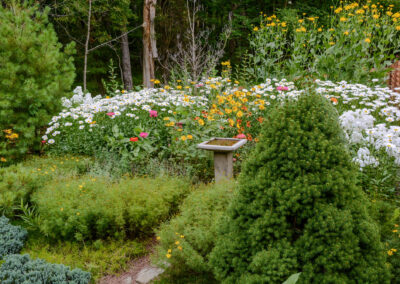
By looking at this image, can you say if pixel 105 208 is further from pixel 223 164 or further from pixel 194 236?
pixel 223 164

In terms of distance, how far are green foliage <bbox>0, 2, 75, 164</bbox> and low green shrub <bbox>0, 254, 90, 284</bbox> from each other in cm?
319

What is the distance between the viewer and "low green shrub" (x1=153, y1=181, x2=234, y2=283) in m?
2.67

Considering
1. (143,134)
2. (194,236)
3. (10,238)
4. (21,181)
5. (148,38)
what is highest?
(148,38)

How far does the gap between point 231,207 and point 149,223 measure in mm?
1540

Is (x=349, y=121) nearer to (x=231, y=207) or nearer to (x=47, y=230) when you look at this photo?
(x=231, y=207)

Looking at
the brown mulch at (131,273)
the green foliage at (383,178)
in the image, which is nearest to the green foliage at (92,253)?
the brown mulch at (131,273)

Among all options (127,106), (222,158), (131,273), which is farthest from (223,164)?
(127,106)

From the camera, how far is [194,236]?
280cm

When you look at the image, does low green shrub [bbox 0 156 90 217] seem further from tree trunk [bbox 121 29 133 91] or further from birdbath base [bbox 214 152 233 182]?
tree trunk [bbox 121 29 133 91]

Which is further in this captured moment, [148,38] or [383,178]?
[148,38]

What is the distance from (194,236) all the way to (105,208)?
1052mm

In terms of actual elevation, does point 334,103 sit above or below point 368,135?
above

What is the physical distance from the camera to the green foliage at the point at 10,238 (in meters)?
3.29

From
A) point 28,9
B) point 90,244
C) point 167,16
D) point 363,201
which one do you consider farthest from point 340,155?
point 167,16
